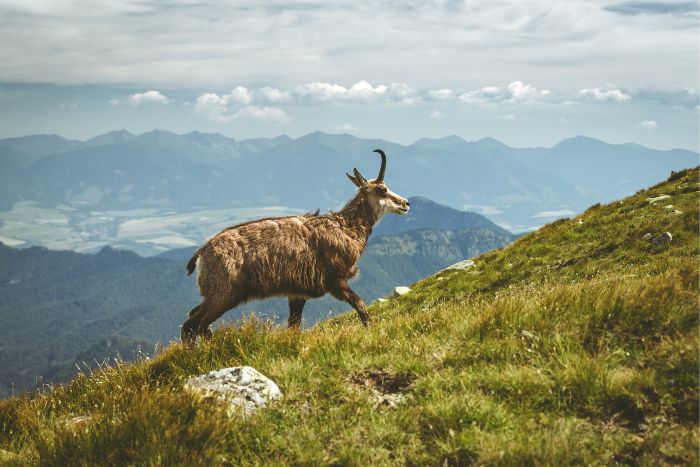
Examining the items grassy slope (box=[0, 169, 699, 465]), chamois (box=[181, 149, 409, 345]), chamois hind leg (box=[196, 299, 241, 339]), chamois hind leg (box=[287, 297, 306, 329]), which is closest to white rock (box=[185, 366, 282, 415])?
grassy slope (box=[0, 169, 699, 465])

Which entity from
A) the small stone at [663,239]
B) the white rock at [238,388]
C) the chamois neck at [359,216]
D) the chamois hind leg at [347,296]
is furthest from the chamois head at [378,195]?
the small stone at [663,239]

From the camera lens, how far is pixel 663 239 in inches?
682

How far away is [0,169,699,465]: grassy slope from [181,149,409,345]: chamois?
2.37 meters

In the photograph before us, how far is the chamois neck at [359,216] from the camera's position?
13172 mm

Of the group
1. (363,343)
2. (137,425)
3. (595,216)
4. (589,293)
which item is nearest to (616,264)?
(595,216)

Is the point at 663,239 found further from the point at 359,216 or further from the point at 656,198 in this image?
the point at 359,216

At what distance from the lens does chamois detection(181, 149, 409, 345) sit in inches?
415

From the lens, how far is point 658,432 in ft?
15.3

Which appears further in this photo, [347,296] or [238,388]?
[347,296]

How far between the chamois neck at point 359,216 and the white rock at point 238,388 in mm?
6741

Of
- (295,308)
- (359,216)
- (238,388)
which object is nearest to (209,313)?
(295,308)

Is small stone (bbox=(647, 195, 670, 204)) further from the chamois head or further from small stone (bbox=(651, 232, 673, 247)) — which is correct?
the chamois head

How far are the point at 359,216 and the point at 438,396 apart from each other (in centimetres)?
809

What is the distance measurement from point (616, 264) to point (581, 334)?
486 inches
